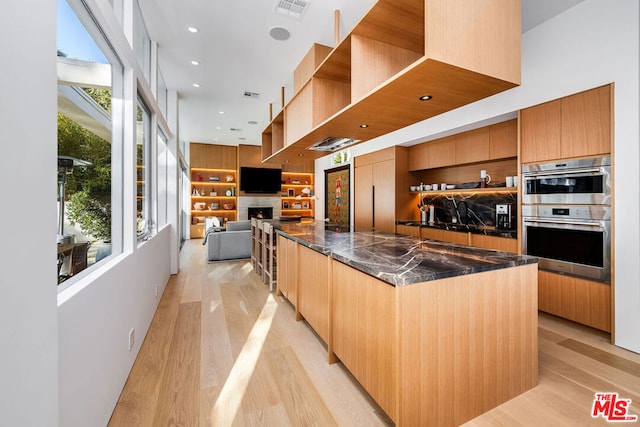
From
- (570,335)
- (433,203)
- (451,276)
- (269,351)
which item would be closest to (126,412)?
(269,351)

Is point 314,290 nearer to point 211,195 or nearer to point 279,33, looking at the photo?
Answer: point 279,33

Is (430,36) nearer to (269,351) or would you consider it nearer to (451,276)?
(451,276)

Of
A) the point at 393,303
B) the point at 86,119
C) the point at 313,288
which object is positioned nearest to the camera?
the point at 393,303

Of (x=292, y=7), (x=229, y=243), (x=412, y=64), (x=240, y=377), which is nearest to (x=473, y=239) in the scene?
(x=412, y=64)

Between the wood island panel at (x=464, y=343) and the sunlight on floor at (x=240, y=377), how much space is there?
949mm

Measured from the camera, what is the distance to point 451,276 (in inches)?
53.0

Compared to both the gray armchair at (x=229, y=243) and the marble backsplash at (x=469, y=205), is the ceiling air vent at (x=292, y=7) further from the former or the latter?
the gray armchair at (x=229, y=243)

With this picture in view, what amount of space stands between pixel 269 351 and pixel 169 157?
3591mm

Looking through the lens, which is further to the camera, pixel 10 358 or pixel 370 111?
pixel 370 111

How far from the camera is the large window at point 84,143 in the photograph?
1227mm

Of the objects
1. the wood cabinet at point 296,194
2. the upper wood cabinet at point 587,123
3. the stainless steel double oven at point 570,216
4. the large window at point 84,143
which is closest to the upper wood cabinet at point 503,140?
the stainless steel double oven at point 570,216

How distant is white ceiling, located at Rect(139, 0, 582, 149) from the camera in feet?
8.53

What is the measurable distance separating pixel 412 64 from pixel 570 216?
2.49 metres

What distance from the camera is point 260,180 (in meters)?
9.01
